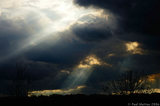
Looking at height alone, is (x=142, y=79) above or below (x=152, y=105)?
above

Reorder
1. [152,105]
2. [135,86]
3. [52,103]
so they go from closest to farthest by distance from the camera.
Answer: [152,105] < [52,103] < [135,86]

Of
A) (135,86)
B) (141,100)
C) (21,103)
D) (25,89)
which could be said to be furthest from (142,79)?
(21,103)

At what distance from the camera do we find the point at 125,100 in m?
20.8

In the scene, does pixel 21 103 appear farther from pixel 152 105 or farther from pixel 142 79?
pixel 142 79

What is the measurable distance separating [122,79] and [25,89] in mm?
35916

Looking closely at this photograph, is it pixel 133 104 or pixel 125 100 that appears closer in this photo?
pixel 133 104

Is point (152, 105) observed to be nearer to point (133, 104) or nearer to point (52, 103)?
point (133, 104)

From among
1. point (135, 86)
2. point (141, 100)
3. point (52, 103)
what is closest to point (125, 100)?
point (141, 100)

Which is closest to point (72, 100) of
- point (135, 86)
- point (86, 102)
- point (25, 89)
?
point (86, 102)

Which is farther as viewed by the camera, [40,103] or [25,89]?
[25,89]

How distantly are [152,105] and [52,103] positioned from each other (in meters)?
9.57

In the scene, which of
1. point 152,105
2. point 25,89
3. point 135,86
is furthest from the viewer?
point 25,89

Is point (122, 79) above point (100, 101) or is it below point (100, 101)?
above

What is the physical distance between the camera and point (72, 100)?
21453mm
